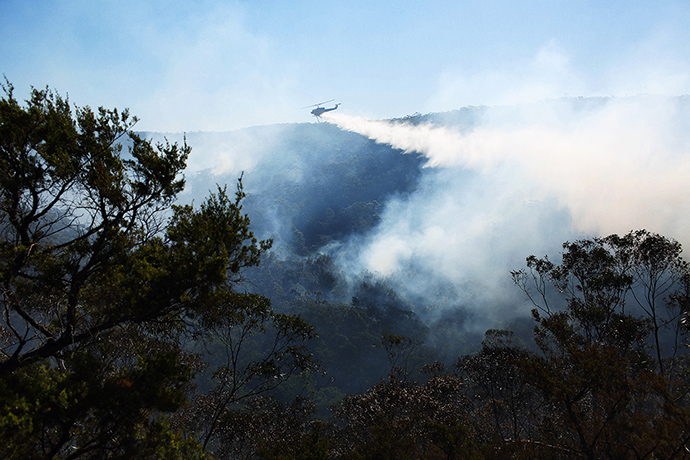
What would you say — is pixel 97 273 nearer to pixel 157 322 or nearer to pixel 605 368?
pixel 157 322

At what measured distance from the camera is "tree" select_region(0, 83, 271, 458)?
734 centimetres

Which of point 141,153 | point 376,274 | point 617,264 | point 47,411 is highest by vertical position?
point 376,274

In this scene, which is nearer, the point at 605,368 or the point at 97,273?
the point at 97,273

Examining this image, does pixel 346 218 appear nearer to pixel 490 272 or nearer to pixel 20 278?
pixel 490 272

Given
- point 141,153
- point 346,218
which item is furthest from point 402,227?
point 141,153

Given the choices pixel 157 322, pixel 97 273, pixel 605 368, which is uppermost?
pixel 605 368

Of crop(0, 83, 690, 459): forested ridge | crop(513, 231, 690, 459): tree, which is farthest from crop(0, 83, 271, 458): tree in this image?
crop(513, 231, 690, 459): tree

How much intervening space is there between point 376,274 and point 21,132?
353ft

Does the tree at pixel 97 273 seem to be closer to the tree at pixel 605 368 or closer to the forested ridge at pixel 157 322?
the forested ridge at pixel 157 322

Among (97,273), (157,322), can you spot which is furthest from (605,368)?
(97,273)

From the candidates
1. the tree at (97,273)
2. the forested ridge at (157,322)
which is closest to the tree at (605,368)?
A: the forested ridge at (157,322)

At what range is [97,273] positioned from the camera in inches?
368

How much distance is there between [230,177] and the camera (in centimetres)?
19662

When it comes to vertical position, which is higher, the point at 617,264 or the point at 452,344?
the point at 452,344
